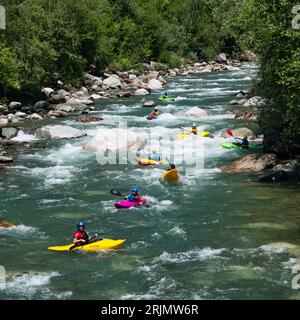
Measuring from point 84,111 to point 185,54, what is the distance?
33507mm

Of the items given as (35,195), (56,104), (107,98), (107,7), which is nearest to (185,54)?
(107,7)

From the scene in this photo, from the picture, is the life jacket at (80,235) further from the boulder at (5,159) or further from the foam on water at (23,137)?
the foam on water at (23,137)

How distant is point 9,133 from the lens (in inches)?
977

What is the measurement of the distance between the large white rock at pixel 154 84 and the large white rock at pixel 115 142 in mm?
19378

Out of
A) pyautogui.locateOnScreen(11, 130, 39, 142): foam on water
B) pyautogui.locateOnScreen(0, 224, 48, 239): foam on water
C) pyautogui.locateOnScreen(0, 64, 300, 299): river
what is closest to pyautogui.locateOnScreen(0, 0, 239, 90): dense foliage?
pyautogui.locateOnScreen(11, 130, 39, 142): foam on water

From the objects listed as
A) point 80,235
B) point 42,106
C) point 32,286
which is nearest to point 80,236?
point 80,235

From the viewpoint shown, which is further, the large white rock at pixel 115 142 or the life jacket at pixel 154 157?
the large white rock at pixel 115 142

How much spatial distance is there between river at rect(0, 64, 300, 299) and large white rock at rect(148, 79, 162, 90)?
20.0 m

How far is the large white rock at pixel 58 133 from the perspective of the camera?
24.9m

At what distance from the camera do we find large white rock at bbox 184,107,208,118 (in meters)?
29.5

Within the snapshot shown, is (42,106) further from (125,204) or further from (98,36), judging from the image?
(125,204)

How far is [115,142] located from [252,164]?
5940mm

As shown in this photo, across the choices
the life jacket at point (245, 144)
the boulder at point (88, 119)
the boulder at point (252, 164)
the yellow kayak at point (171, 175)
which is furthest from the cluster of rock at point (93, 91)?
the boulder at point (252, 164)

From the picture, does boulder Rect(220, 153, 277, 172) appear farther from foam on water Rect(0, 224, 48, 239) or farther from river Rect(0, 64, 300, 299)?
foam on water Rect(0, 224, 48, 239)
